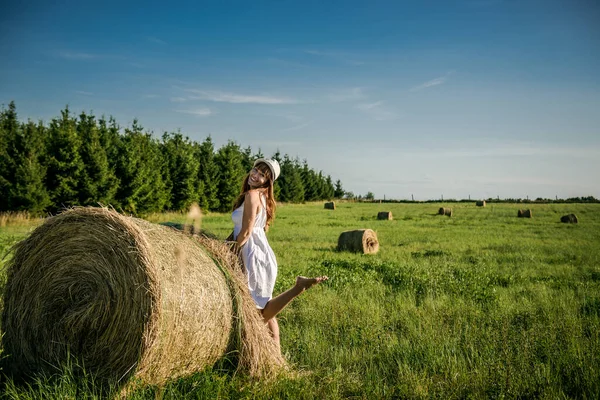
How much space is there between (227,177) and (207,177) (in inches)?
143

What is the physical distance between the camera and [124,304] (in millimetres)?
4188

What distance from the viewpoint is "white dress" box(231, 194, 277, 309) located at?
498 centimetres

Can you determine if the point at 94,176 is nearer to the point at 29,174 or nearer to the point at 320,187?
the point at 29,174

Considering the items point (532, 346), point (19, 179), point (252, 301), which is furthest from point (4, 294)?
point (19, 179)

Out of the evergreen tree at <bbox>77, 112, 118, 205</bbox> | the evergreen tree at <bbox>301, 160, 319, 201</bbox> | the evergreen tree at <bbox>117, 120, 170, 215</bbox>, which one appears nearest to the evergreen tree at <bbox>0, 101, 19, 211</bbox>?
the evergreen tree at <bbox>77, 112, 118, 205</bbox>

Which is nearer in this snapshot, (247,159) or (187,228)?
(187,228)

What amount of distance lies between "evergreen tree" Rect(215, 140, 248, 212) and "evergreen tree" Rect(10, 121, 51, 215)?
66.0 feet

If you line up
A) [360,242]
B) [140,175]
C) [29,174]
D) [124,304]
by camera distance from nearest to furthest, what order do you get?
[124,304], [360,242], [29,174], [140,175]

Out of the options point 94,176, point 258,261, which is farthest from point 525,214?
point 258,261

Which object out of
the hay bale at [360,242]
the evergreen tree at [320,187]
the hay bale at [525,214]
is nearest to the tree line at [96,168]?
the hay bale at [360,242]

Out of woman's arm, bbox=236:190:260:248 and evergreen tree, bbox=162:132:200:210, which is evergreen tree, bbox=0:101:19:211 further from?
woman's arm, bbox=236:190:260:248

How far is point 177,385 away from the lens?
4195mm

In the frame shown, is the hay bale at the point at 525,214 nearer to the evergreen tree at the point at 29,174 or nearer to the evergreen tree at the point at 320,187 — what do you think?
the evergreen tree at the point at 29,174

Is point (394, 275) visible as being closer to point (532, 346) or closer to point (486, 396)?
point (532, 346)
